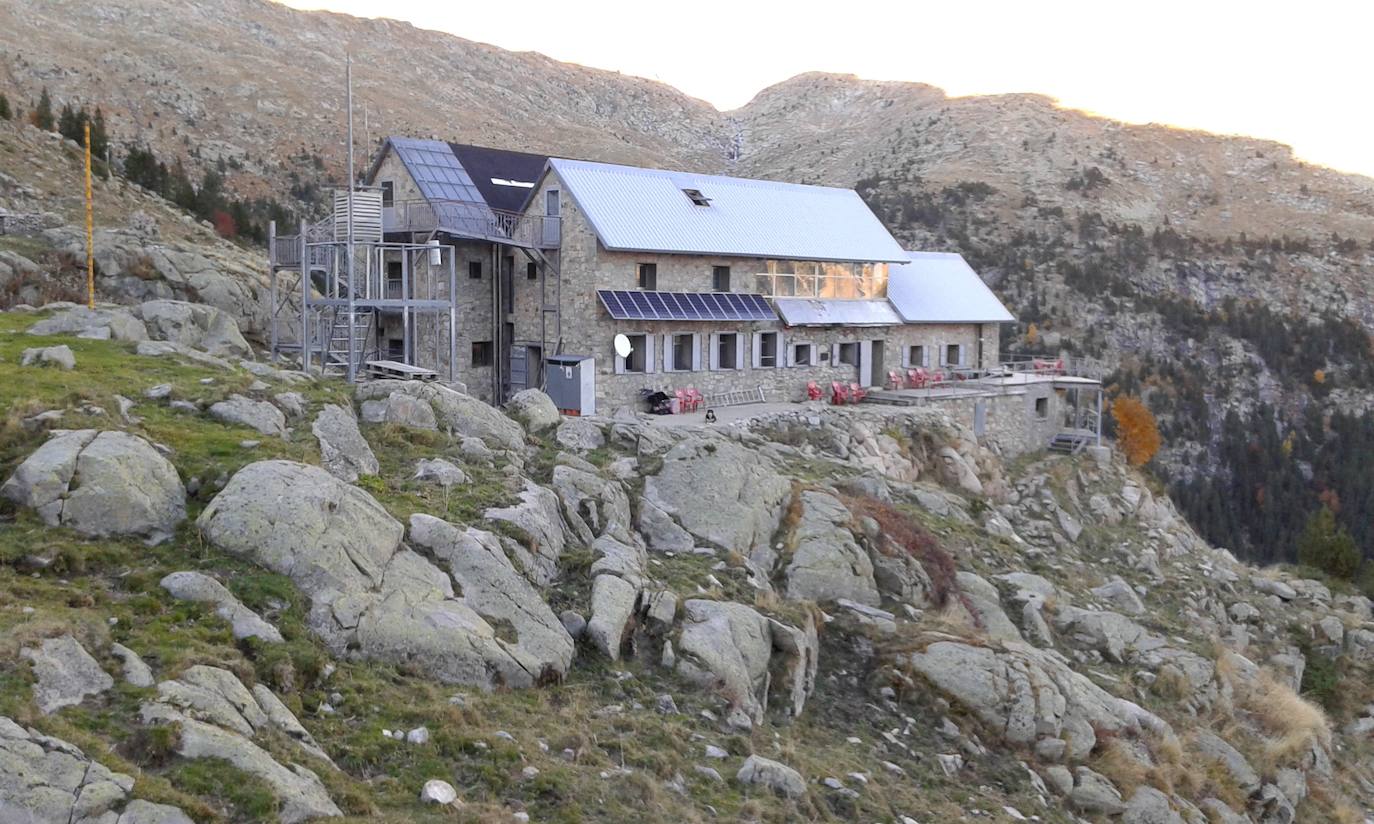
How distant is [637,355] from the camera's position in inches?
1481

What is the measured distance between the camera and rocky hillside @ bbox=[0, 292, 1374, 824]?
10.5 m

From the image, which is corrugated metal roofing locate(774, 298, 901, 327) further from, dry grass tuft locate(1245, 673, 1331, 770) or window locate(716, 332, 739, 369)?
dry grass tuft locate(1245, 673, 1331, 770)

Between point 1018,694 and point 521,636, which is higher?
point 521,636

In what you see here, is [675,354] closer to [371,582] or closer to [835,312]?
[835,312]

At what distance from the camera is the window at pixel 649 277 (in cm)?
3819

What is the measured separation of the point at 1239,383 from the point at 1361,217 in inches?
1519

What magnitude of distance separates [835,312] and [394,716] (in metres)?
33.7

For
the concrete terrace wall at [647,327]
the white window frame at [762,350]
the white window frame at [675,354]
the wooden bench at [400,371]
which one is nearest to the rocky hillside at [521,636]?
the wooden bench at [400,371]

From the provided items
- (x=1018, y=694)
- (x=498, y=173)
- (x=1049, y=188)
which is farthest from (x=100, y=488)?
(x=1049, y=188)

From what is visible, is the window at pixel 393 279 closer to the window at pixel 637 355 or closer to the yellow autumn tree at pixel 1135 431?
the window at pixel 637 355

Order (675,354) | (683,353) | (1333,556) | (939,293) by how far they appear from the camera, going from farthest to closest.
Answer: (939,293)
(1333,556)
(683,353)
(675,354)

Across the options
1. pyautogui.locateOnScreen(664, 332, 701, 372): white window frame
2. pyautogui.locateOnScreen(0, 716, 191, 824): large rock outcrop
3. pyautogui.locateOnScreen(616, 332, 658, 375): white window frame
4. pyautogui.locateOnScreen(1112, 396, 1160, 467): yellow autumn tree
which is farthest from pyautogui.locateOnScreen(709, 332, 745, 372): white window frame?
pyautogui.locateOnScreen(0, 716, 191, 824): large rock outcrop

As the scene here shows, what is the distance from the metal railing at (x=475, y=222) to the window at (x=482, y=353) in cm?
398

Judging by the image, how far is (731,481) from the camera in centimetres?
2244
